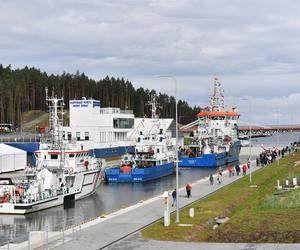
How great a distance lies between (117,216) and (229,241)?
446 inches

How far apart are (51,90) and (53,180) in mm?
121923

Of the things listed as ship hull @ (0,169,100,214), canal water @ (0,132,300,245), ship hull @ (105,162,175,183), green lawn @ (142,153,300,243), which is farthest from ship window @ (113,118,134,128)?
green lawn @ (142,153,300,243)

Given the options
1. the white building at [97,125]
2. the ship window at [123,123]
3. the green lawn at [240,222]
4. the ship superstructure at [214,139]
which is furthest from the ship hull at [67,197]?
the ship window at [123,123]

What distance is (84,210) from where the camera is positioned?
50.5m

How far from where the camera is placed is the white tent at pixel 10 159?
80.7m

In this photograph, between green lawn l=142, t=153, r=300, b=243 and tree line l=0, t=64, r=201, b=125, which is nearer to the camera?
green lawn l=142, t=153, r=300, b=243

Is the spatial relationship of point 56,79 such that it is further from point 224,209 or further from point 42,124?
point 224,209

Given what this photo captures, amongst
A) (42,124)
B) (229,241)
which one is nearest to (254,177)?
(229,241)

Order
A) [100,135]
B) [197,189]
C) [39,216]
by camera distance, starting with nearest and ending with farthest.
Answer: [39,216]
[197,189]
[100,135]

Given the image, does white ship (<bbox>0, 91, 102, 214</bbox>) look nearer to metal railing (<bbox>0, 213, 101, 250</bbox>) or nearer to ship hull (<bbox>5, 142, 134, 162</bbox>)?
metal railing (<bbox>0, 213, 101, 250</bbox>)

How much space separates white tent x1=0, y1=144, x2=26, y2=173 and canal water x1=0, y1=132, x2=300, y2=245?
16394 millimetres

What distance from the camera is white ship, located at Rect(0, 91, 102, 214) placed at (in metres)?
47.3

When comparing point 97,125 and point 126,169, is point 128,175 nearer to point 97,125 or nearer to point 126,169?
point 126,169

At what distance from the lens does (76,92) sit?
17950 centimetres
